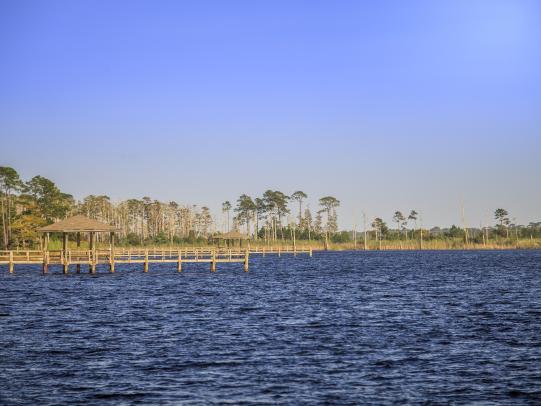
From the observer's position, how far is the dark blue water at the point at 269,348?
749 inches

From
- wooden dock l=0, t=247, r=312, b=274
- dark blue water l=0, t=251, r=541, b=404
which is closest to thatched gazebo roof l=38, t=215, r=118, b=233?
wooden dock l=0, t=247, r=312, b=274

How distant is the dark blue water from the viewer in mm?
19031

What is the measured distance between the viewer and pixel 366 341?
2717 centimetres

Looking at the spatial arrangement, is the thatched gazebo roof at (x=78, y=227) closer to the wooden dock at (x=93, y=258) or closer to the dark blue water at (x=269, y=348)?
the wooden dock at (x=93, y=258)

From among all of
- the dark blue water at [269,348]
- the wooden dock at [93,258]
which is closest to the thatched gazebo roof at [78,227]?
the wooden dock at [93,258]

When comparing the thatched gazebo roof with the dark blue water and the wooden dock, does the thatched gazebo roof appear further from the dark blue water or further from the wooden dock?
the dark blue water

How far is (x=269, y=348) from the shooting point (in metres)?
25.6

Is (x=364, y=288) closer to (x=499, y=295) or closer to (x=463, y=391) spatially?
(x=499, y=295)

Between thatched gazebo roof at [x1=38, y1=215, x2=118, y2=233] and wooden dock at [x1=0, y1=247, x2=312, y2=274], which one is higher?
thatched gazebo roof at [x1=38, y1=215, x2=118, y2=233]

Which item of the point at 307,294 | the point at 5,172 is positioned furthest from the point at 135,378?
the point at 5,172

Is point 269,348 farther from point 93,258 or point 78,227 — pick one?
point 78,227

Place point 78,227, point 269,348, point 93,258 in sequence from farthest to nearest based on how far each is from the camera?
point 78,227, point 93,258, point 269,348

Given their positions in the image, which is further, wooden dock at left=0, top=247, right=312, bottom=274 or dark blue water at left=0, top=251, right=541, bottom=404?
wooden dock at left=0, top=247, right=312, bottom=274

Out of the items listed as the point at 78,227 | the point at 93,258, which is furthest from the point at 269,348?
the point at 78,227
